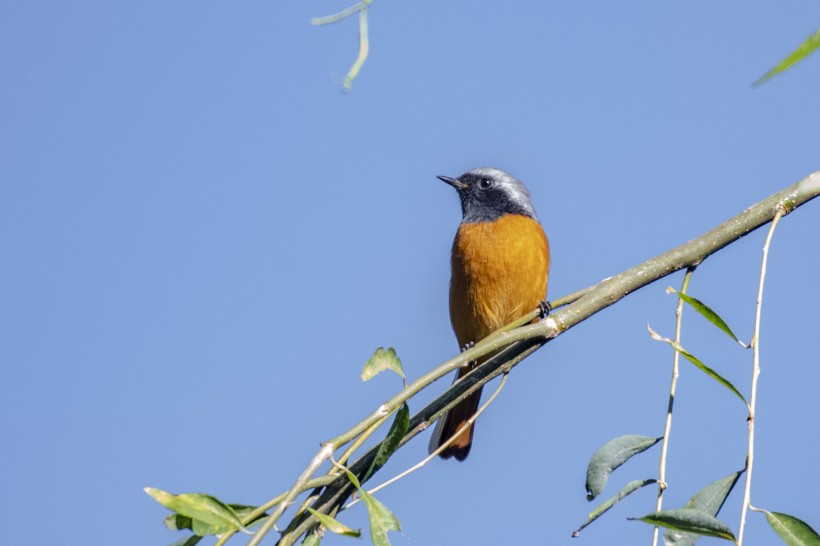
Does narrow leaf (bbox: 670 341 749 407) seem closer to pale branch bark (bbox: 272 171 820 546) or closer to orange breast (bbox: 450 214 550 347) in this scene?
pale branch bark (bbox: 272 171 820 546)

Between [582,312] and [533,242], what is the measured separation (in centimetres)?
404

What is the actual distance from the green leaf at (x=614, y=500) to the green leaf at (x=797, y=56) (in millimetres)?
1260

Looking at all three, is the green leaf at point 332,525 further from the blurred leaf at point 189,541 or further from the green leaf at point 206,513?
the blurred leaf at point 189,541

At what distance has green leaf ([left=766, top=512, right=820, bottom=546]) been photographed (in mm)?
2111

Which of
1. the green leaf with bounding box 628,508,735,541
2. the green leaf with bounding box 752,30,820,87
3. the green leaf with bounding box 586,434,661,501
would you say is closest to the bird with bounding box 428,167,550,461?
the green leaf with bounding box 586,434,661,501

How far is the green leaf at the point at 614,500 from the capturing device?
91.0 inches

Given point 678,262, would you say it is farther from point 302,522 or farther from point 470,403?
point 470,403

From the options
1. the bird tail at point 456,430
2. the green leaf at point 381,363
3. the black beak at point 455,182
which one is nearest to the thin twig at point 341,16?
the green leaf at point 381,363

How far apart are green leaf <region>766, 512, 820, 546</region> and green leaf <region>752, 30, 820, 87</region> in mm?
1173

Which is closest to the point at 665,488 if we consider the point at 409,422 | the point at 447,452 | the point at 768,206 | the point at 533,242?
the point at 409,422

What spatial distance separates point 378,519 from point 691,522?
0.67 metres

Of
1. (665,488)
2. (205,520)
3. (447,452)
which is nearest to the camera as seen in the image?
(205,520)

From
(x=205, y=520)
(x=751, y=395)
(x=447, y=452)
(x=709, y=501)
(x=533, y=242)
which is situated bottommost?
(x=709, y=501)

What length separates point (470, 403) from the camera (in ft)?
21.8
